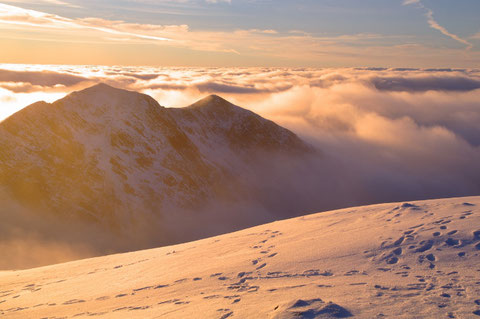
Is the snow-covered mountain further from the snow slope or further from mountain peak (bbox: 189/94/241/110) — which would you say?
the snow slope

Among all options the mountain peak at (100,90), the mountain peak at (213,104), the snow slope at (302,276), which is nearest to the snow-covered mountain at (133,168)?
the mountain peak at (100,90)

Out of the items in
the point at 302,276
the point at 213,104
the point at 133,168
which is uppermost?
the point at 213,104

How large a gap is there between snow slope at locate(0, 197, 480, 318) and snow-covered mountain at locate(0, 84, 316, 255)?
104 ft

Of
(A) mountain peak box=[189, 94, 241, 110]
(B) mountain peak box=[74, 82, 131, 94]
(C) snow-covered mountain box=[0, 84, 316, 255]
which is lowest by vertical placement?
(C) snow-covered mountain box=[0, 84, 316, 255]

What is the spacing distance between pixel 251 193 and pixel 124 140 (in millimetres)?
24991

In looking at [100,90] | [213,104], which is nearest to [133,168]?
[100,90]

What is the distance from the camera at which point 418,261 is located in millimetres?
8633

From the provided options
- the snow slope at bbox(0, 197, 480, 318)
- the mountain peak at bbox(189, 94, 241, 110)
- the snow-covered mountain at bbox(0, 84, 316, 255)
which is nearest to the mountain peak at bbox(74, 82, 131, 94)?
the snow-covered mountain at bbox(0, 84, 316, 255)

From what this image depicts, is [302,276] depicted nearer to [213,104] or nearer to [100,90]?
[100,90]

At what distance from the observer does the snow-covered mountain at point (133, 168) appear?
143ft

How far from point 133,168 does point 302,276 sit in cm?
4594

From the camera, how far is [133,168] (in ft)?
169

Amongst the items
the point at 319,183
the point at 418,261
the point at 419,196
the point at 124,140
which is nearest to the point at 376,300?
the point at 418,261

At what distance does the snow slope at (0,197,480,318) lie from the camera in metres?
6.92
